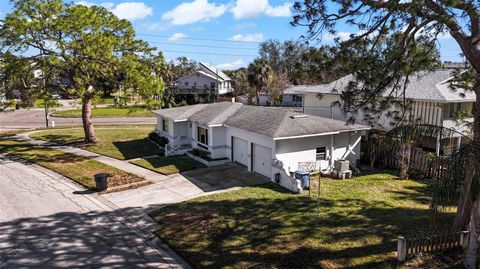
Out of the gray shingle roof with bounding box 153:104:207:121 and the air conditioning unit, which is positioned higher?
the gray shingle roof with bounding box 153:104:207:121

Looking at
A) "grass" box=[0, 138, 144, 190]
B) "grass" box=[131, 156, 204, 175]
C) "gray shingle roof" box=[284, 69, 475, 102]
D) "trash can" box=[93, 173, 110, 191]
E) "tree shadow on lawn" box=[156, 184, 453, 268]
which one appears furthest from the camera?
"grass" box=[131, 156, 204, 175]

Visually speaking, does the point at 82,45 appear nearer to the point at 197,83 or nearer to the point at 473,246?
the point at 473,246

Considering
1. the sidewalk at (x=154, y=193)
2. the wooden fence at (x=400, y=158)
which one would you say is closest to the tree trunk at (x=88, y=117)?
the sidewalk at (x=154, y=193)

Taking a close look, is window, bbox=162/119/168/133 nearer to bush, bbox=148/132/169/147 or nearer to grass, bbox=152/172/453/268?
bush, bbox=148/132/169/147

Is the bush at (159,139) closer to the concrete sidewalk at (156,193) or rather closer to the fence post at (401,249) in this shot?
the concrete sidewalk at (156,193)

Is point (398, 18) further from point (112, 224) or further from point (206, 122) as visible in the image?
point (206, 122)

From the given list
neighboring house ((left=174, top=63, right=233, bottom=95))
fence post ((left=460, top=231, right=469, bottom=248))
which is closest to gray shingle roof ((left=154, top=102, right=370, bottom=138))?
fence post ((left=460, top=231, right=469, bottom=248))
